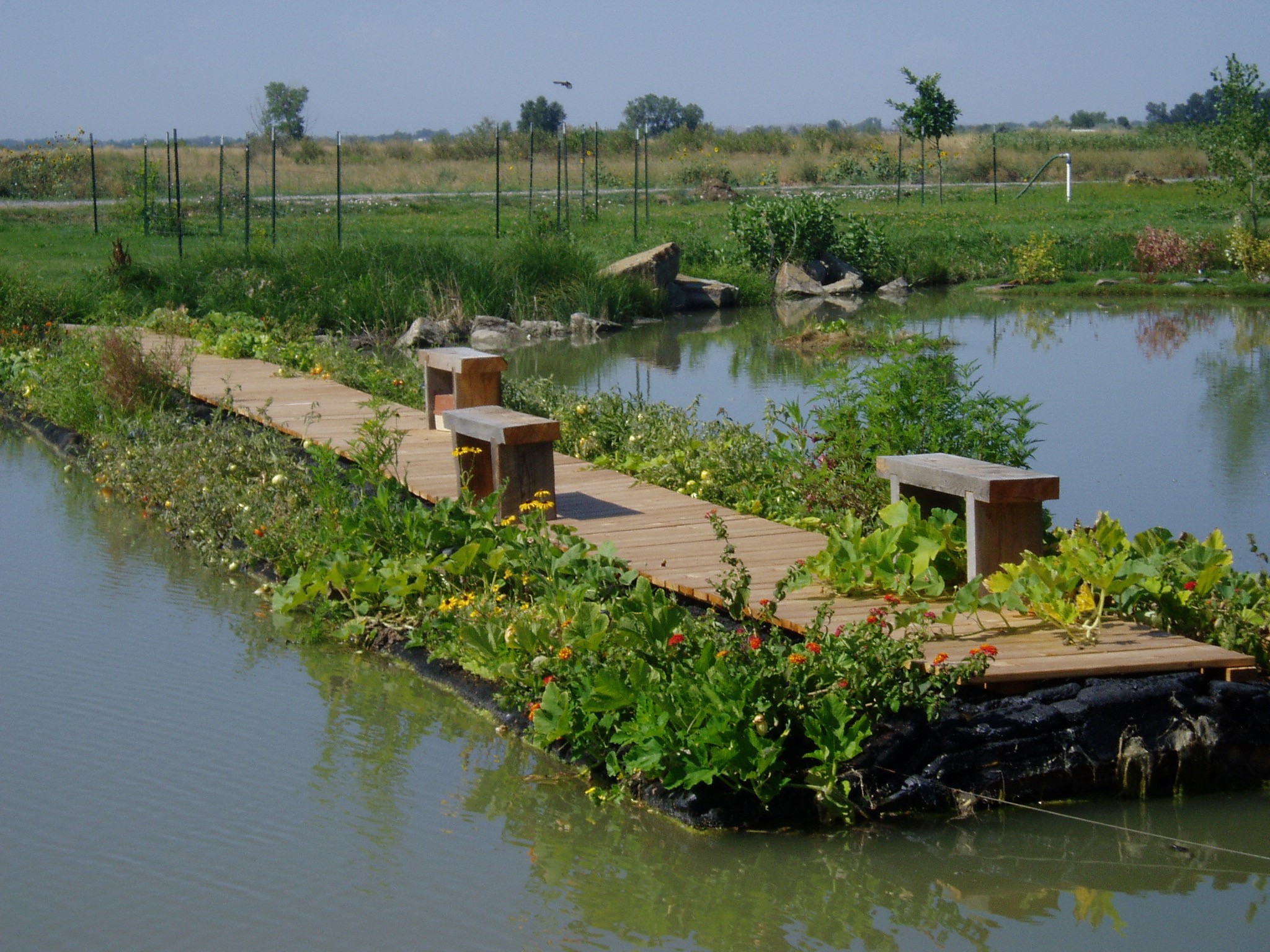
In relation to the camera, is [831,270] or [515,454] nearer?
[515,454]

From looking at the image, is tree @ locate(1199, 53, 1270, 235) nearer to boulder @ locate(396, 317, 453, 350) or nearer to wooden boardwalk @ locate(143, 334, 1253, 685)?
boulder @ locate(396, 317, 453, 350)

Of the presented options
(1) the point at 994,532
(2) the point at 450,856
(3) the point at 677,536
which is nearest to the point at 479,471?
(3) the point at 677,536

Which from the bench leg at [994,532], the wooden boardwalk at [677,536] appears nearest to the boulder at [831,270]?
the wooden boardwalk at [677,536]

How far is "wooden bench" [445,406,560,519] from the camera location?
7.00 metres

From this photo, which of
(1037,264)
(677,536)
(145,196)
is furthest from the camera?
(145,196)

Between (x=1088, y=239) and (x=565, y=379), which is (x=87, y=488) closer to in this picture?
(x=565, y=379)

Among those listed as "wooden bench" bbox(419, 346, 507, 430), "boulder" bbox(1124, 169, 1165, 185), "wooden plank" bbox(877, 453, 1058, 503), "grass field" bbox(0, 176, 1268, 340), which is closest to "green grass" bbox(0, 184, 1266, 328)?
"grass field" bbox(0, 176, 1268, 340)

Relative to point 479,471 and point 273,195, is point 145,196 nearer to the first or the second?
point 273,195

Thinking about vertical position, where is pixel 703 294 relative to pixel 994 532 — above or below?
above

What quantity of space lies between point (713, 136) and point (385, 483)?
50105 millimetres

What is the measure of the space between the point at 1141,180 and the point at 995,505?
38465 mm

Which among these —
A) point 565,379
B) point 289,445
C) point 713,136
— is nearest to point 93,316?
point 565,379

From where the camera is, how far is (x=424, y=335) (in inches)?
645

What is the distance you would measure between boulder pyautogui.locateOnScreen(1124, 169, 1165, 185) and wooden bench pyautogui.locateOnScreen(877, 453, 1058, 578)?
37025 mm
